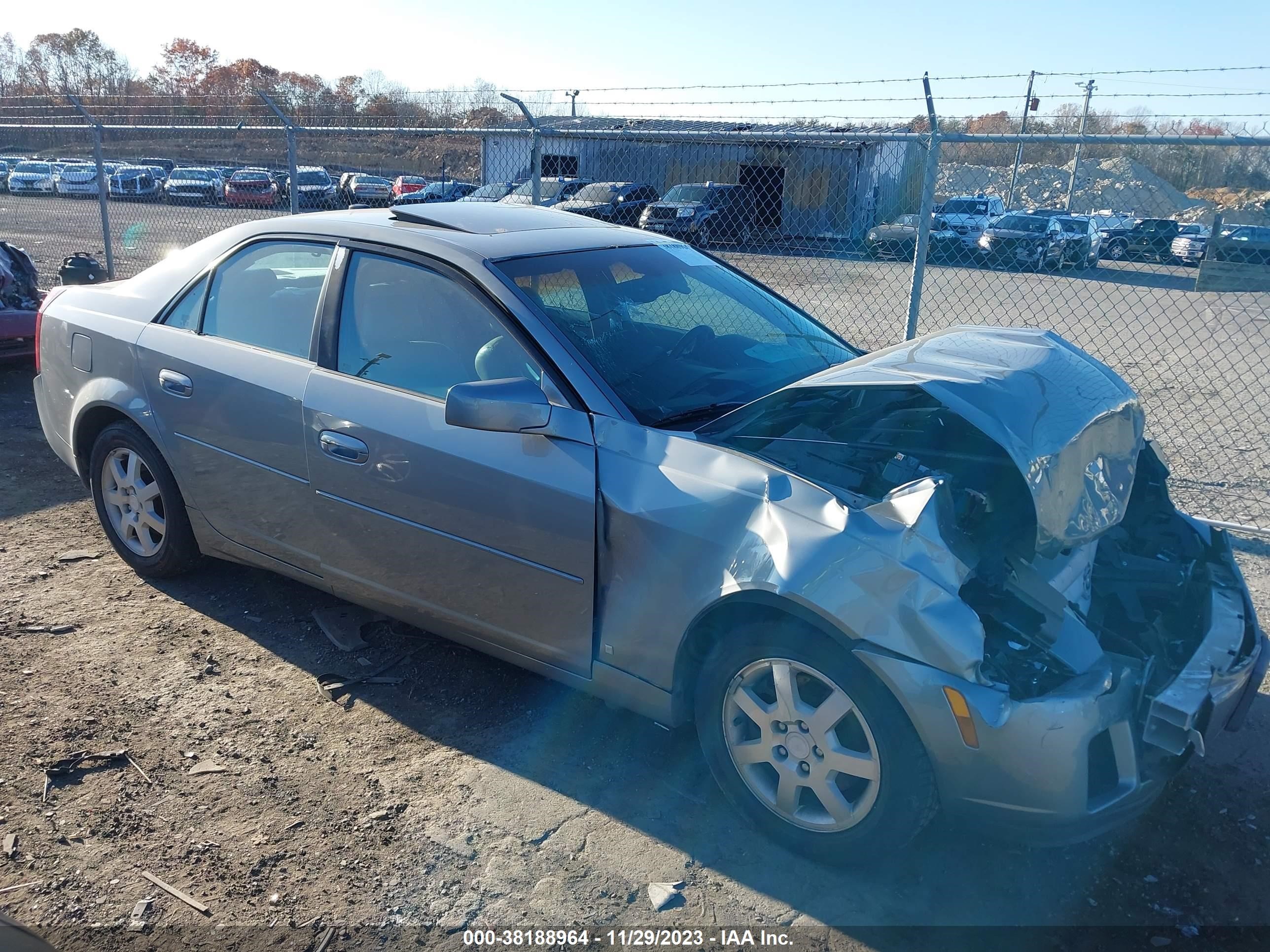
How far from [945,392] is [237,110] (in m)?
10.7

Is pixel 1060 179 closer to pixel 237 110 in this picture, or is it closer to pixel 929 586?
pixel 237 110

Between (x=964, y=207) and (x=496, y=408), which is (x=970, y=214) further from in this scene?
(x=496, y=408)

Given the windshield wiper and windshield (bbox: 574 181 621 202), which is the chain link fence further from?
the windshield wiper

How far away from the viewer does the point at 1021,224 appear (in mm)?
18266

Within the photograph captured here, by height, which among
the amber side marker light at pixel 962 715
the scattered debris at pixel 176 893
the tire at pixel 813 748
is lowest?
the scattered debris at pixel 176 893

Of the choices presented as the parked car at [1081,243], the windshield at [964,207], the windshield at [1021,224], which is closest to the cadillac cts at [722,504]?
the parked car at [1081,243]

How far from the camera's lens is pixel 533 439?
117 inches

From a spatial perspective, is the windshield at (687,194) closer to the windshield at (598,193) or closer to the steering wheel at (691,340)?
the windshield at (598,193)

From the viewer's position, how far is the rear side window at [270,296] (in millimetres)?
3650

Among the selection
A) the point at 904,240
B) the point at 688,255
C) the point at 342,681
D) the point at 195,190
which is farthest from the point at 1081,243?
the point at 342,681

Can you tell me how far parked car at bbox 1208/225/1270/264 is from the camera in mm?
12359

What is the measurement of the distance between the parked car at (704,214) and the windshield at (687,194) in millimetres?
10

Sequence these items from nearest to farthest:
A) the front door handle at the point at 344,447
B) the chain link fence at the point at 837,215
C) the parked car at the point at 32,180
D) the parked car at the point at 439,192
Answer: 1. the front door handle at the point at 344,447
2. the chain link fence at the point at 837,215
3. the parked car at the point at 439,192
4. the parked car at the point at 32,180

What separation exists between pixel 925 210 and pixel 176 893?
191 inches
